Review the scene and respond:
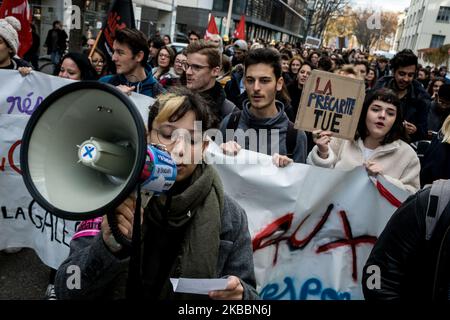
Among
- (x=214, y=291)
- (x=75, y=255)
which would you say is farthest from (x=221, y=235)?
(x=75, y=255)

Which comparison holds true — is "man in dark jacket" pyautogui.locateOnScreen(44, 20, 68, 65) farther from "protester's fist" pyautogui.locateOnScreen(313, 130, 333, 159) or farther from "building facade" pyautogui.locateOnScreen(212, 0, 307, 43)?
"building facade" pyautogui.locateOnScreen(212, 0, 307, 43)

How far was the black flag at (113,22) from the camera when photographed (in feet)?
15.6

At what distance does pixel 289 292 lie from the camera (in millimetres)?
2283

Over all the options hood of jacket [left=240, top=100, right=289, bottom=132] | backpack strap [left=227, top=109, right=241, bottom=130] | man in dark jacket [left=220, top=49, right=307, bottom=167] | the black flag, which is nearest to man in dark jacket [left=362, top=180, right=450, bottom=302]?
man in dark jacket [left=220, top=49, right=307, bottom=167]

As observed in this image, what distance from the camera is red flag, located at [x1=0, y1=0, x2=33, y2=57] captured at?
5.02 m

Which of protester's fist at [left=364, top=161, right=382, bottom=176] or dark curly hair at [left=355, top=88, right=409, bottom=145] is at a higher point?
dark curly hair at [left=355, top=88, right=409, bottom=145]

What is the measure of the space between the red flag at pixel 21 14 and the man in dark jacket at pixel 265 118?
3.45 m

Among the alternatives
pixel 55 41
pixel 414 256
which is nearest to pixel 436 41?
pixel 55 41

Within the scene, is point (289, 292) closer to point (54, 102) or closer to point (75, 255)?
point (75, 255)

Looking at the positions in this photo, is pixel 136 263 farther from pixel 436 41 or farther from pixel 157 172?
pixel 436 41

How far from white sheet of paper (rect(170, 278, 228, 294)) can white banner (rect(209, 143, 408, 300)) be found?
1015mm

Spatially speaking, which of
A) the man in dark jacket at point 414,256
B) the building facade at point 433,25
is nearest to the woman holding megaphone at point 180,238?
the man in dark jacket at point 414,256

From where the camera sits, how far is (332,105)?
2.56 m
